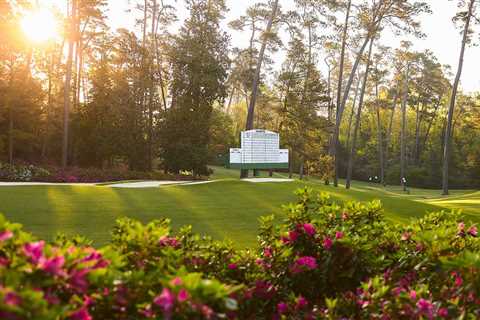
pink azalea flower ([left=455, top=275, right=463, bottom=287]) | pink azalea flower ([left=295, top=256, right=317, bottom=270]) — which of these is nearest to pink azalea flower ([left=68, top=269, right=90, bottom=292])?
pink azalea flower ([left=295, top=256, right=317, bottom=270])

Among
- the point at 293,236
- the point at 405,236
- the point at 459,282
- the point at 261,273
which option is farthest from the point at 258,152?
the point at 459,282

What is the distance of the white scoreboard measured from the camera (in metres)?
19.0

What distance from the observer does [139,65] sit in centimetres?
2700

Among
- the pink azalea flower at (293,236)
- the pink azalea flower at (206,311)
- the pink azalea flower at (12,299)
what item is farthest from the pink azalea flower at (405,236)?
the pink azalea flower at (12,299)

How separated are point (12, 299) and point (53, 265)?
0.26 metres

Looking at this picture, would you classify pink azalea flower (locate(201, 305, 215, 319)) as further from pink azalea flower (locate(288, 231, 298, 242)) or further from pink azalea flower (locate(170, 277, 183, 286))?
pink azalea flower (locate(288, 231, 298, 242))

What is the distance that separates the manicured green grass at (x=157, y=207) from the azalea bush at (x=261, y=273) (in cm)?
312

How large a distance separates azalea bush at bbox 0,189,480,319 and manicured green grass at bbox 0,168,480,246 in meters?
3.12

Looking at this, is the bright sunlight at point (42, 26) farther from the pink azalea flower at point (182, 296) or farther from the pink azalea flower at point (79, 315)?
the pink azalea flower at point (182, 296)

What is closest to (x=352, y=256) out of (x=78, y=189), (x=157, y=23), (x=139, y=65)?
(x=78, y=189)

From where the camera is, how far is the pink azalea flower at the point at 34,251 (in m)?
1.87

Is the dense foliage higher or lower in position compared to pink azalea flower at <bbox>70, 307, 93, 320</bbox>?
higher

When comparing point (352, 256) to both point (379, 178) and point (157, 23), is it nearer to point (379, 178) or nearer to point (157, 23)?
point (157, 23)

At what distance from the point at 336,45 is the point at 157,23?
1338 centimetres
